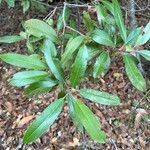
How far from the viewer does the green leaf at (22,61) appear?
123 cm

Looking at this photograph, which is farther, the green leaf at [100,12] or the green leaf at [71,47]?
the green leaf at [100,12]

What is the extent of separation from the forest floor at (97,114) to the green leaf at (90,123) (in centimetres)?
110

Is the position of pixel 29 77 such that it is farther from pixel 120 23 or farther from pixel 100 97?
pixel 120 23

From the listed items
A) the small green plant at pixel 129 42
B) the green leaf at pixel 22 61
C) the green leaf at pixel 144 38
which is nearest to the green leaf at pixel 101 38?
the small green plant at pixel 129 42

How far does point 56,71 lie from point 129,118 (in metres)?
1.35

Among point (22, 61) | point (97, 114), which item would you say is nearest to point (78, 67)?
point (22, 61)

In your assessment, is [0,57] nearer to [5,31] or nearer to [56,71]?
[56,71]

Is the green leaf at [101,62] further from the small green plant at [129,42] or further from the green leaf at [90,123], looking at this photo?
the green leaf at [90,123]

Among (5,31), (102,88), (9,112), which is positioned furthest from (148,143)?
(5,31)

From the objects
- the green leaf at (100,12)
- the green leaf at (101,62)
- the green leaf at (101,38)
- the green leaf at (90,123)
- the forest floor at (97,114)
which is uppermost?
the green leaf at (100,12)

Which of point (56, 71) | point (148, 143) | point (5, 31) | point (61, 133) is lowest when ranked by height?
point (148, 143)

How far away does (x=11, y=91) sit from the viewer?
2.89 meters

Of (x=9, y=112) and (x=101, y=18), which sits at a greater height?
(x=101, y=18)

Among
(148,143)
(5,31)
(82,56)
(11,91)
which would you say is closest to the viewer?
(82,56)
